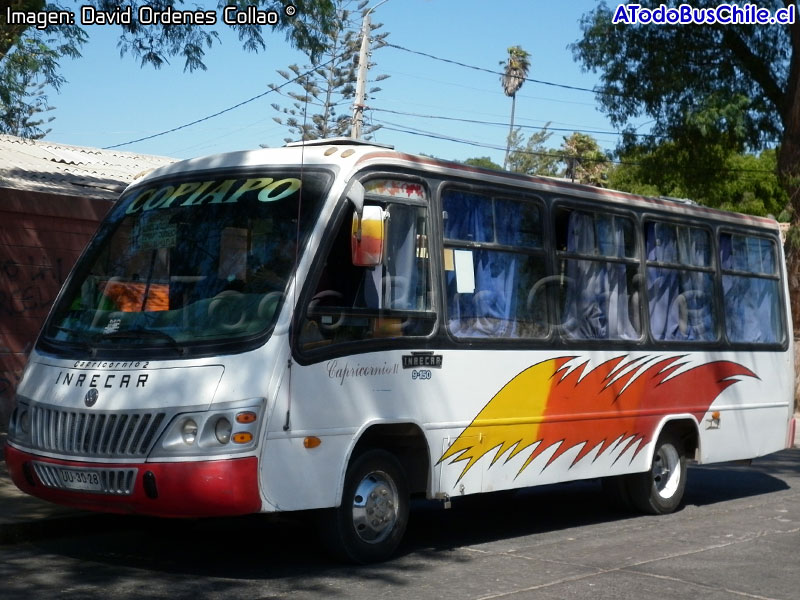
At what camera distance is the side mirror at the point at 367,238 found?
24.3 feet

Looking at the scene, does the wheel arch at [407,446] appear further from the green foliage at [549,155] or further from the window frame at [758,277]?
the green foliage at [549,155]

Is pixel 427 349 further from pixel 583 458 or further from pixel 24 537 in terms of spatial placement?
pixel 24 537

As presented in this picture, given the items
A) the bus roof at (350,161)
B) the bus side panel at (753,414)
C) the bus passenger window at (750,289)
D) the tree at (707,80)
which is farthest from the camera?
the tree at (707,80)

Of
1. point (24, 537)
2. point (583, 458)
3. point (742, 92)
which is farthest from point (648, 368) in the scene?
point (742, 92)

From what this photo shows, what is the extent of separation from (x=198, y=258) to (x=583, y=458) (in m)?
3.59

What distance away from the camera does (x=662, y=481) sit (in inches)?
417

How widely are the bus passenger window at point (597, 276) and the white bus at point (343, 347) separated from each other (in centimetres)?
2

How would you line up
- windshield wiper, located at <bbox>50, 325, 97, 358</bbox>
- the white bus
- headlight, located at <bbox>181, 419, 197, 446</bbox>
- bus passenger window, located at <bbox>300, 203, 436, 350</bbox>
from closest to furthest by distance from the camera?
headlight, located at <bbox>181, 419, 197, 446</bbox>, the white bus, bus passenger window, located at <bbox>300, 203, 436, 350</bbox>, windshield wiper, located at <bbox>50, 325, 97, 358</bbox>

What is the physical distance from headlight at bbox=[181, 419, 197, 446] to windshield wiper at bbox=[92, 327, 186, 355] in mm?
461

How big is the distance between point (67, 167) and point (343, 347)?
39.2ft

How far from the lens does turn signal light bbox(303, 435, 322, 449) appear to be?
721cm

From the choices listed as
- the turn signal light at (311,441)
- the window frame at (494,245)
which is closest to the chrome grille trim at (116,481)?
the turn signal light at (311,441)

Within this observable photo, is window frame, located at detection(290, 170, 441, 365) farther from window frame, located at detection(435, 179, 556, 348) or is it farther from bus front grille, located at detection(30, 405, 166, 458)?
bus front grille, located at detection(30, 405, 166, 458)

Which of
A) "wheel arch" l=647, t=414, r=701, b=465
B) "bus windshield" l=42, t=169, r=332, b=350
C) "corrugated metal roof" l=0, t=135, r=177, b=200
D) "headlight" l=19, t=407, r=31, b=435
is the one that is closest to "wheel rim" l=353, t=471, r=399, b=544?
"bus windshield" l=42, t=169, r=332, b=350
